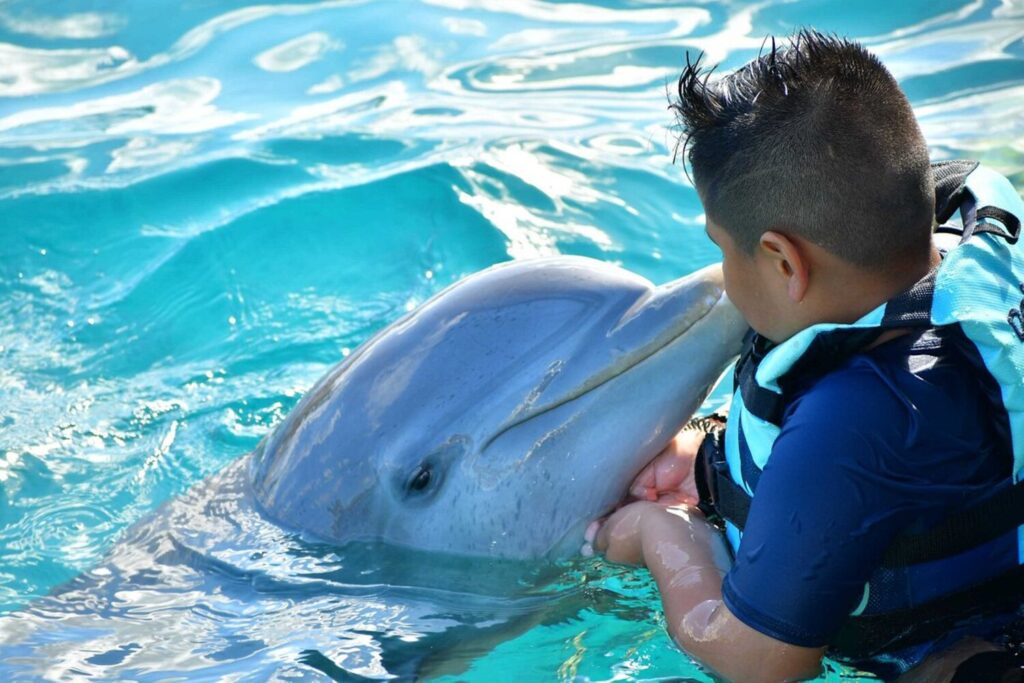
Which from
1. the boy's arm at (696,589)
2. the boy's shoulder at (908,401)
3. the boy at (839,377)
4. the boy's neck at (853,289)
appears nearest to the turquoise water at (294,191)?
the boy's arm at (696,589)

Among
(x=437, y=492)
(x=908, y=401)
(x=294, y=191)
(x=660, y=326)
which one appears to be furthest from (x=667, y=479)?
(x=294, y=191)

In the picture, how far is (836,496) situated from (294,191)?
24.0 ft

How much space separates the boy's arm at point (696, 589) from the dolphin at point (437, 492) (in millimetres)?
223

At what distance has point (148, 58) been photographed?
1278cm

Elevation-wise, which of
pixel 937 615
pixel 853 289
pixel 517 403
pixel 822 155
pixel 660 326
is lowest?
pixel 937 615

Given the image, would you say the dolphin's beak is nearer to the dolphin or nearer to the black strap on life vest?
the dolphin

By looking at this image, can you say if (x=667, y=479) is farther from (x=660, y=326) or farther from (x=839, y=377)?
(x=839, y=377)

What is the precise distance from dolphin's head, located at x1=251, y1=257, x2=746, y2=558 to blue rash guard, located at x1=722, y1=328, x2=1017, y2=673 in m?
0.96

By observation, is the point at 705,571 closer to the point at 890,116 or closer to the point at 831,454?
the point at 831,454

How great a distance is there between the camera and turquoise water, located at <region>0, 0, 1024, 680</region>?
6871 millimetres

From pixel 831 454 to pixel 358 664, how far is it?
2.02 m

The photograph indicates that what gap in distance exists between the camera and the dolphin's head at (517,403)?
4.61 m

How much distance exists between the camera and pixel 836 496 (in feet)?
11.4

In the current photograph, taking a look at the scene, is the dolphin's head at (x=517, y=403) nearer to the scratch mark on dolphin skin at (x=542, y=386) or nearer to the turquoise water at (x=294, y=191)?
the scratch mark on dolphin skin at (x=542, y=386)
